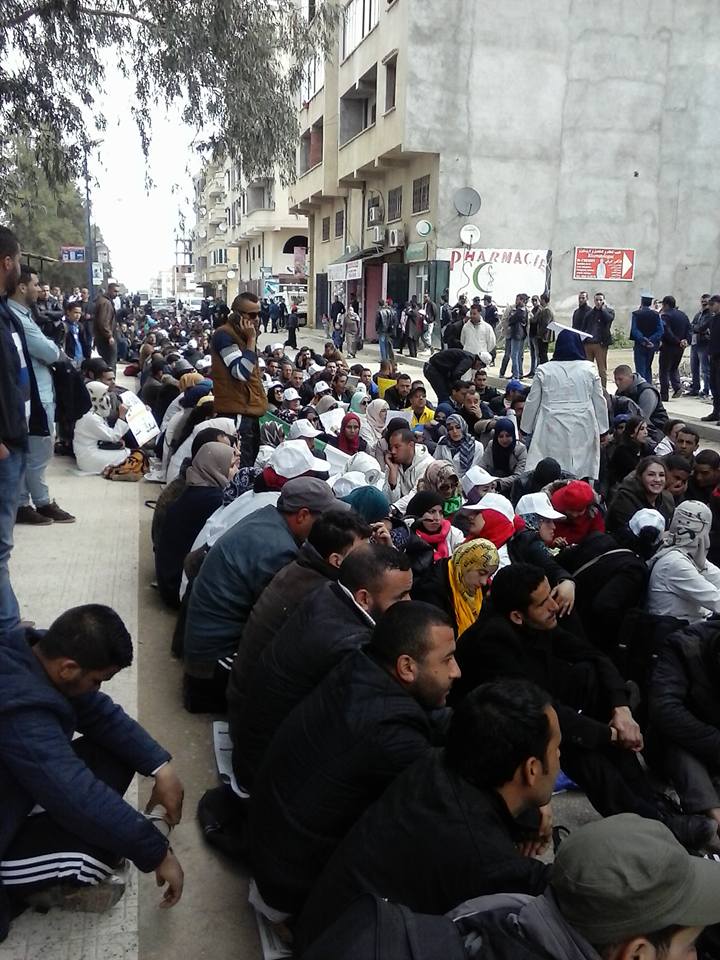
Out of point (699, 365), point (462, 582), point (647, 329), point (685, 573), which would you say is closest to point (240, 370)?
point (462, 582)

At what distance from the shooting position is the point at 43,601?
524 cm

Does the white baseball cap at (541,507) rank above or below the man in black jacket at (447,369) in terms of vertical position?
below

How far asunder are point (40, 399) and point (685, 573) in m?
3.85

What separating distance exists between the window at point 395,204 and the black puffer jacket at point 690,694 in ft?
83.4

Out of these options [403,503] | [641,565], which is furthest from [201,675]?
[403,503]

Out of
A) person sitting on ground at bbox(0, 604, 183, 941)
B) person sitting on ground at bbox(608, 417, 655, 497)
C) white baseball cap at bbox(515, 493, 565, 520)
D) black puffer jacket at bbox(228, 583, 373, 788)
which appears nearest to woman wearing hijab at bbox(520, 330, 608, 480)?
person sitting on ground at bbox(608, 417, 655, 497)

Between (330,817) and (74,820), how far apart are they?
72cm

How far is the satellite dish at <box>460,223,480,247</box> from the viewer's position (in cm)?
2403

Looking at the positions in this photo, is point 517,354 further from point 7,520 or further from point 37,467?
point 7,520

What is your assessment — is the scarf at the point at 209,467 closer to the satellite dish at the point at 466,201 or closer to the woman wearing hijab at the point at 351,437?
the woman wearing hijab at the point at 351,437

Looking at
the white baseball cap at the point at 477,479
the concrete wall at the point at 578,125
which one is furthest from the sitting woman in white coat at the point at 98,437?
the concrete wall at the point at 578,125

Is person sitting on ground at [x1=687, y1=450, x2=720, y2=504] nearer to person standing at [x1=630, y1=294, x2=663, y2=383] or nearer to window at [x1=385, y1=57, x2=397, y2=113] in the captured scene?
person standing at [x1=630, y1=294, x2=663, y2=383]

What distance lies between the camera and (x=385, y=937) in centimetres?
148

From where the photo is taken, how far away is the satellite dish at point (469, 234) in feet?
78.8
